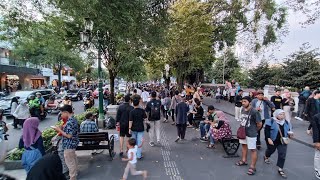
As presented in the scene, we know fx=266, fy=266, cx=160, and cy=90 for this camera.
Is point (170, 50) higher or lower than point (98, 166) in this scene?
higher

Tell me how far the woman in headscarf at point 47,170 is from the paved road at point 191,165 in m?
3.25

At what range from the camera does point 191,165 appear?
23.2 ft

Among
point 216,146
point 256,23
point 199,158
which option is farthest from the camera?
point 256,23

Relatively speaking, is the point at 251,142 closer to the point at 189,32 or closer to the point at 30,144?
the point at 30,144

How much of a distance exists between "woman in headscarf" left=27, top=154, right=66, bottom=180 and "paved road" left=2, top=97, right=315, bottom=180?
3252mm

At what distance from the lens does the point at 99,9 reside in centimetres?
672

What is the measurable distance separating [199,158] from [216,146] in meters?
1.59

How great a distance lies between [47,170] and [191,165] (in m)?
4.71

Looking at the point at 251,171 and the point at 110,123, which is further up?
the point at 110,123

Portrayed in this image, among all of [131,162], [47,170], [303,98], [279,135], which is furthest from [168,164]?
[303,98]

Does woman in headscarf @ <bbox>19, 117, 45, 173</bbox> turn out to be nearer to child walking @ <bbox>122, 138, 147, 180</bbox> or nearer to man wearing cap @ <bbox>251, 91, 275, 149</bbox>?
child walking @ <bbox>122, 138, 147, 180</bbox>

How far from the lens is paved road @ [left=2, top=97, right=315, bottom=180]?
246 inches

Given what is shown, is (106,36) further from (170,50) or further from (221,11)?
(221,11)

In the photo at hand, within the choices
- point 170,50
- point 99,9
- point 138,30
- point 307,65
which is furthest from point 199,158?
point 307,65
